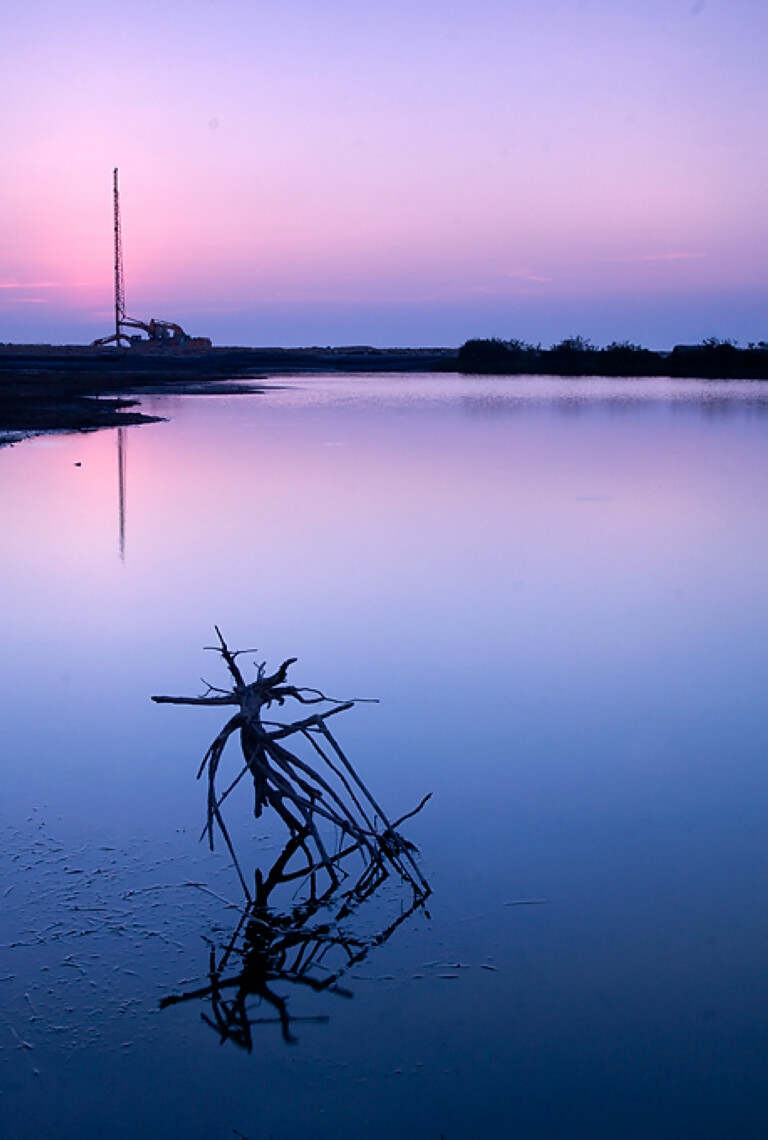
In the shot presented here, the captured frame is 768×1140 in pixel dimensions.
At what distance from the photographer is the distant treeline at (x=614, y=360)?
64875 millimetres

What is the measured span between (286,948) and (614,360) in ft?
224

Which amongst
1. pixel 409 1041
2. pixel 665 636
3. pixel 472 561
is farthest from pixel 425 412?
pixel 409 1041

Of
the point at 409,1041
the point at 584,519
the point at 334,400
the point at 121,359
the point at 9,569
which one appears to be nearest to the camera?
the point at 409,1041

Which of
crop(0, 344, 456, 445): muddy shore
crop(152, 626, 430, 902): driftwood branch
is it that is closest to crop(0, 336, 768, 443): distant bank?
crop(0, 344, 456, 445): muddy shore

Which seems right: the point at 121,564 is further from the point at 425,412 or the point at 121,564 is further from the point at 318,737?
the point at 425,412

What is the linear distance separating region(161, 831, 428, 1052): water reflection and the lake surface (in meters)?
0.05

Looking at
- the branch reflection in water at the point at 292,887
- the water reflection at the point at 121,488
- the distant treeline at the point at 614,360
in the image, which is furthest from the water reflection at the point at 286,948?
the distant treeline at the point at 614,360

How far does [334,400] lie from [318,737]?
129 ft

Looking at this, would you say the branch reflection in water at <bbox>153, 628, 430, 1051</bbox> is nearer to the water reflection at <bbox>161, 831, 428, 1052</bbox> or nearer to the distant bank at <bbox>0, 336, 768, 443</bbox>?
the water reflection at <bbox>161, 831, 428, 1052</bbox>

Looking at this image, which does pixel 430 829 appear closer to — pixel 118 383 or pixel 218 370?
pixel 118 383

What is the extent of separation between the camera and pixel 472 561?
13102 millimetres

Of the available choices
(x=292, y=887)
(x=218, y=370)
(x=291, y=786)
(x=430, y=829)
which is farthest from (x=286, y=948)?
(x=218, y=370)

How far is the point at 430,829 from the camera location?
5.95m

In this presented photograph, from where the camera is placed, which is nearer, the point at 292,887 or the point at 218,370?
the point at 292,887
